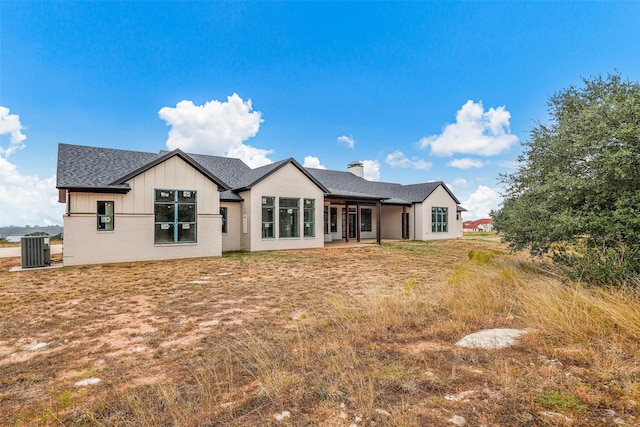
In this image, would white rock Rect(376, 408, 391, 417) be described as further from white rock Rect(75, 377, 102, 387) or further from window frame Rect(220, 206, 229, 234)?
window frame Rect(220, 206, 229, 234)

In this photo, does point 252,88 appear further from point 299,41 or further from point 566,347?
point 566,347

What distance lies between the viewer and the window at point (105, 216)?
1240cm

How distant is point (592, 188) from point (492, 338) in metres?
4.17

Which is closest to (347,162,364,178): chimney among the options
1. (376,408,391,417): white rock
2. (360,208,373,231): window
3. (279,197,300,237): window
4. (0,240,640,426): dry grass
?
(360,208,373,231): window

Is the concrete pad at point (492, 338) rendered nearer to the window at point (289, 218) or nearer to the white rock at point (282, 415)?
the white rock at point (282, 415)

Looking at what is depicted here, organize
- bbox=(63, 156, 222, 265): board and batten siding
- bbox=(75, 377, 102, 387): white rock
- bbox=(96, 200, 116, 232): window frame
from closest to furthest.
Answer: bbox=(75, 377, 102, 387): white rock
bbox=(63, 156, 222, 265): board and batten siding
bbox=(96, 200, 116, 232): window frame

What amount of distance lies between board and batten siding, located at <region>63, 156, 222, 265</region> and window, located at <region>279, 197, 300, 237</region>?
3870 millimetres

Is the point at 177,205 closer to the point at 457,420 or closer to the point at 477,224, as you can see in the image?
the point at 457,420

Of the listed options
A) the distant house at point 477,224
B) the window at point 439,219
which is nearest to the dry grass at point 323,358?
the window at point 439,219

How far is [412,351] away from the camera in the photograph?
3604 mm

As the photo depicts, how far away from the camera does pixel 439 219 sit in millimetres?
25812

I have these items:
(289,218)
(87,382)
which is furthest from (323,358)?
(289,218)

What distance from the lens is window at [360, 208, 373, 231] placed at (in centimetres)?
2523

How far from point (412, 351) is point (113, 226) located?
44.0ft
